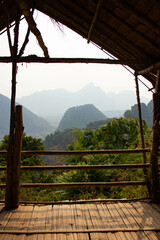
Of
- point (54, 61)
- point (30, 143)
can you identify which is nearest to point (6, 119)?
point (30, 143)

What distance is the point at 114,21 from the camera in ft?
10.1

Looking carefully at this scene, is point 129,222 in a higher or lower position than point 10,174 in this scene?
lower

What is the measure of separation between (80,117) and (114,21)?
8674cm

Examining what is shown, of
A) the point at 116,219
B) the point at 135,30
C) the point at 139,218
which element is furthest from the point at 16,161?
the point at 135,30

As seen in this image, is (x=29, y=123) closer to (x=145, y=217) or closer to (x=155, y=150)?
(x=155, y=150)

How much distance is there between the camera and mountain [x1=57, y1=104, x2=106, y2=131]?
86356 mm

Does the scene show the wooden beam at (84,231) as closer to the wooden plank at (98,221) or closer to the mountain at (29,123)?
the wooden plank at (98,221)

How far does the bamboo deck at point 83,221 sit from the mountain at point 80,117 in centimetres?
8199

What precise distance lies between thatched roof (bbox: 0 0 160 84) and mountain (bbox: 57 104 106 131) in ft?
268

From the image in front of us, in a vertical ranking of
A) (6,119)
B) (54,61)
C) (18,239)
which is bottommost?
(18,239)

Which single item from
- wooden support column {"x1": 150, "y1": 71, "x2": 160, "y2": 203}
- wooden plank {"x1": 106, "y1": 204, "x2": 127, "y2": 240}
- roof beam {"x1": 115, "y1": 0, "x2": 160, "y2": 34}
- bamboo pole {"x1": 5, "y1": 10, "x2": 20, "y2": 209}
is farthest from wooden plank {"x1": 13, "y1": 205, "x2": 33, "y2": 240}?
roof beam {"x1": 115, "y1": 0, "x2": 160, "y2": 34}

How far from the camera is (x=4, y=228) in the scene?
99.6 inches

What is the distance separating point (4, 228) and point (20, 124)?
4.94 feet

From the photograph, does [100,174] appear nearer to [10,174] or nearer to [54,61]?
[10,174]
